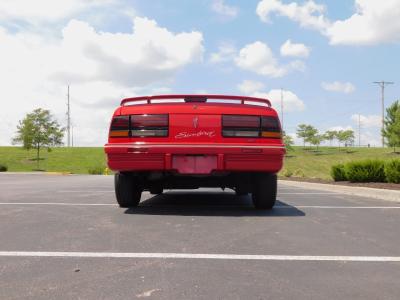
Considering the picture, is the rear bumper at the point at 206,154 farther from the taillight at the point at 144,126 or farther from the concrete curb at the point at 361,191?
the concrete curb at the point at 361,191

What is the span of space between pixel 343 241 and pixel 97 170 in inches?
1466

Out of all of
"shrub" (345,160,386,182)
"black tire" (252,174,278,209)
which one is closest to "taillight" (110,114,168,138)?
"black tire" (252,174,278,209)

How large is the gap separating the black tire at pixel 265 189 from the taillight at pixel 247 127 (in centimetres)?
68

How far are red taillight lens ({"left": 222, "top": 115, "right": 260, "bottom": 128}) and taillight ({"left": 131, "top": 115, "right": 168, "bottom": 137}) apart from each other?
80 centimetres

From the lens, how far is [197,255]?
3326 mm

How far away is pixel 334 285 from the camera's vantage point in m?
2.61

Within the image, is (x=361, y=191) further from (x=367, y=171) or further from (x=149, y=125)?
(x=149, y=125)

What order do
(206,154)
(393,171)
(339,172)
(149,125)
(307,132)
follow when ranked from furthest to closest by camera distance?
(307,132), (339,172), (393,171), (149,125), (206,154)

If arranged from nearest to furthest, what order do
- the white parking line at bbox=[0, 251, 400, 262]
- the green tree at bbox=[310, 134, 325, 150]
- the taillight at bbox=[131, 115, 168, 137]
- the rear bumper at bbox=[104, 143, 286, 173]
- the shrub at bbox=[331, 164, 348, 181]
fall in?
the white parking line at bbox=[0, 251, 400, 262] < the rear bumper at bbox=[104, 143, 286, 173] < the taillight at bbox=[131, 115, 168, 137] < the shrub at bbox=[331, 164, 348, 181] < the green tree at bbox=[310, 134, 325, 150]

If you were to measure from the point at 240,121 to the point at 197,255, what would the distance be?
2548mm

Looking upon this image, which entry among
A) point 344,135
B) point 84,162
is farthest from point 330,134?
point 84,162

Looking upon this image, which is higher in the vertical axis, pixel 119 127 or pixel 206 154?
pixel 119 127

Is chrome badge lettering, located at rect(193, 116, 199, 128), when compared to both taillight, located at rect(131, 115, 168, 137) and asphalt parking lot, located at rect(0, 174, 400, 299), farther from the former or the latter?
asphalt parking lot, located at rect(0, 174, 400, 299)

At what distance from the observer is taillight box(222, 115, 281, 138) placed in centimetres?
544
